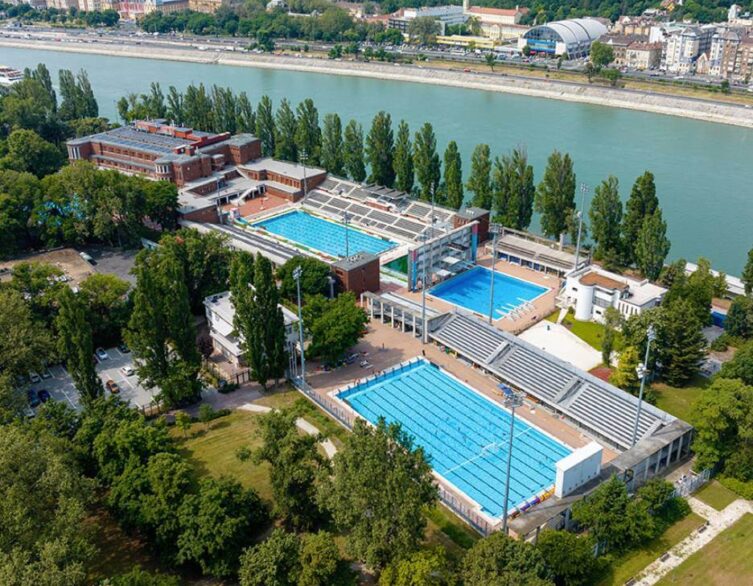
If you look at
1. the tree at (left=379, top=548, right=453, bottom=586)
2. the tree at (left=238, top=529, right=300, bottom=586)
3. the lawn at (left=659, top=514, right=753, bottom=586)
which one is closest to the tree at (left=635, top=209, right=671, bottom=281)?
the lawn at (left=659, top=514, right=753, bottom=586)

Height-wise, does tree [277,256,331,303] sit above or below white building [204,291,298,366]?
above

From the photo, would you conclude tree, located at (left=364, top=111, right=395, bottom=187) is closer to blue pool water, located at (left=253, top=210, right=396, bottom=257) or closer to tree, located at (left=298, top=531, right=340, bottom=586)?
blue pool water, located at (left=253, top=210, right=396, bottom=257)

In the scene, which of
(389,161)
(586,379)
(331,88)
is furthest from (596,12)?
(586,379)

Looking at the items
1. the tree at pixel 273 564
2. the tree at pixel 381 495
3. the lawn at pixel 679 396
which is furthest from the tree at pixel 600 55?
the tree at pixel 273 564

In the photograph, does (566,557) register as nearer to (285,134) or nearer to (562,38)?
(285,134)

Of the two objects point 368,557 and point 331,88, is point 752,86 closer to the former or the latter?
point 331,88

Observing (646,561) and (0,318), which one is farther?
(0,318)
